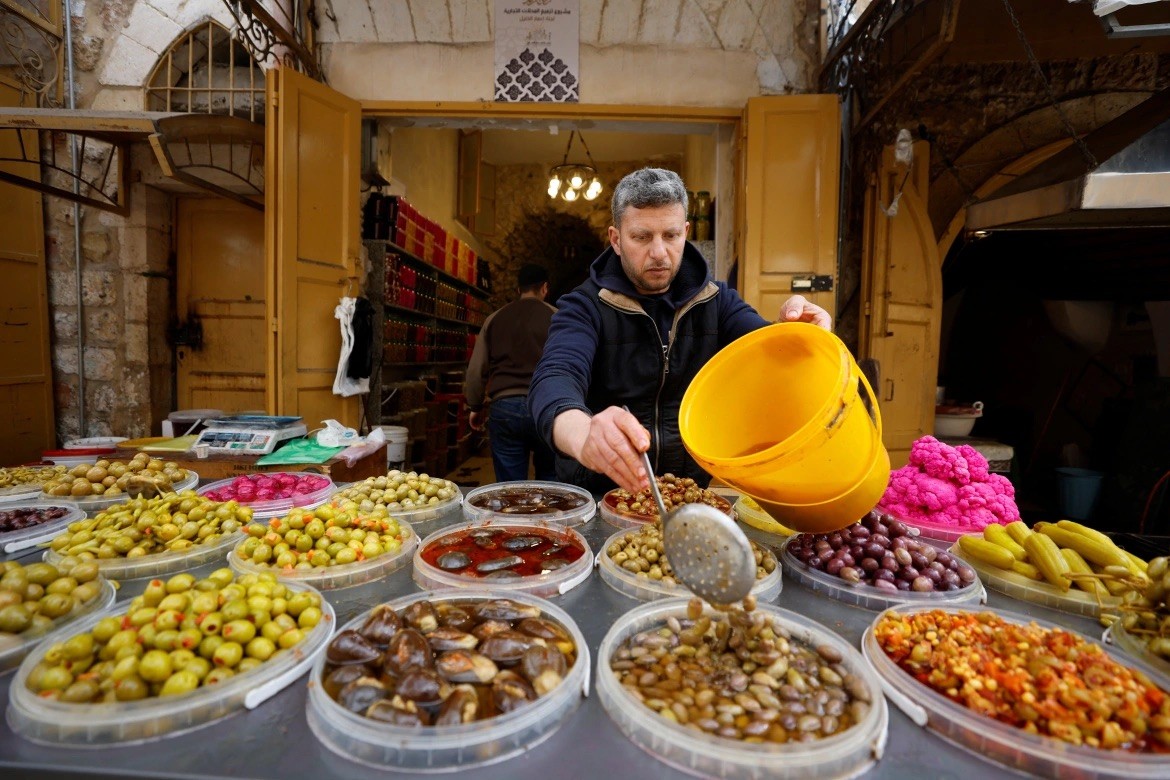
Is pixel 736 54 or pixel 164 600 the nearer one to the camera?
pixel 164 600

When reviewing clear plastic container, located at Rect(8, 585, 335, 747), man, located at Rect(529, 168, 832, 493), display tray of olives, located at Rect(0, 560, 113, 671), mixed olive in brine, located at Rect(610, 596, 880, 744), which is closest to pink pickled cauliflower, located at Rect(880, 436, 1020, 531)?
man, located at Rect(529, 168, 832, 493)

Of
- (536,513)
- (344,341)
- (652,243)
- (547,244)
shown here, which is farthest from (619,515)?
(547,244)

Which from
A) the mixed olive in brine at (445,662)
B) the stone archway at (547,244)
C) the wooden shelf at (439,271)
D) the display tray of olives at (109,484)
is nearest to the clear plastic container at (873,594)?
the mixed olive in brine at (445,662)

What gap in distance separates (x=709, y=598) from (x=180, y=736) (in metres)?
0.81

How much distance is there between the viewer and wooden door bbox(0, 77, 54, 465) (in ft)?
13.6

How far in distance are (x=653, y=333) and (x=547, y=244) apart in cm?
932

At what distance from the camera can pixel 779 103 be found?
3982 millimetres

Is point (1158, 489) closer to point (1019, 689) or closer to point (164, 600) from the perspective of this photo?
point (1019, 689)

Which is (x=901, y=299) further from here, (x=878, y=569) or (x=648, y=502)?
(x=878, y=569)

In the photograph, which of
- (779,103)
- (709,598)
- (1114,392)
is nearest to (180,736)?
(709,598)

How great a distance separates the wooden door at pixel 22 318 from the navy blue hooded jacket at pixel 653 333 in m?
4.98

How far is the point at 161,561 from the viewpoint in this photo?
4.01 ft

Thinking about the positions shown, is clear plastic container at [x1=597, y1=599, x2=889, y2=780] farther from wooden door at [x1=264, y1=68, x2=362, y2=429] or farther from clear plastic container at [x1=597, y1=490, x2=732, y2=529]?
wooden door at [x1=264, y1=68, x2=362, y2=429]

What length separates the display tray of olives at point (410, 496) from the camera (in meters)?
1.65
